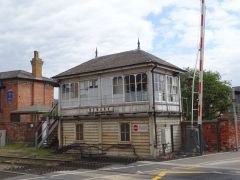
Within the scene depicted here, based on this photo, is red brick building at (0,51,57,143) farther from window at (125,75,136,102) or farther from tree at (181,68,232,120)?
window at (125,75,136,102)

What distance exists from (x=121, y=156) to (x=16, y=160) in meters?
6.42

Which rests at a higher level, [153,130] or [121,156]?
[153,130]

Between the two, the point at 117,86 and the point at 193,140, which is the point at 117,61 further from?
the point at 193,140

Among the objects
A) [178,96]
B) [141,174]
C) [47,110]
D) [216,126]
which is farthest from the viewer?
[47,110]

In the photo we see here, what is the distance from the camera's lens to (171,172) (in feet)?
53.8

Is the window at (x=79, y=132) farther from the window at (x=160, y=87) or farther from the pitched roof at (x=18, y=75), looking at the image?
the pitched roof at (x=18, y=75)

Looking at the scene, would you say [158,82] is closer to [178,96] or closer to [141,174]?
[178,96]

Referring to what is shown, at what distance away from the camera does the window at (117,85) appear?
24.7m

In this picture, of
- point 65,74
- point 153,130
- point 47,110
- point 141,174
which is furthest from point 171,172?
point 47,110

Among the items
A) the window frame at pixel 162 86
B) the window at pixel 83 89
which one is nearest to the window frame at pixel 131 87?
the window frame at pixel 162 86

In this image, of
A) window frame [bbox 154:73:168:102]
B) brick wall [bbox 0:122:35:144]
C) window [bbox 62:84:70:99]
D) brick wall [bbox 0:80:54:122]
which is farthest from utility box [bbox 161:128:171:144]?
brick wall [bbox 0:80:54:122]

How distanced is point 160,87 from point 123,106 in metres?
2.60

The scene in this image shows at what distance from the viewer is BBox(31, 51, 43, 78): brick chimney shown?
149 feet

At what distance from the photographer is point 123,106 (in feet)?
79.8
